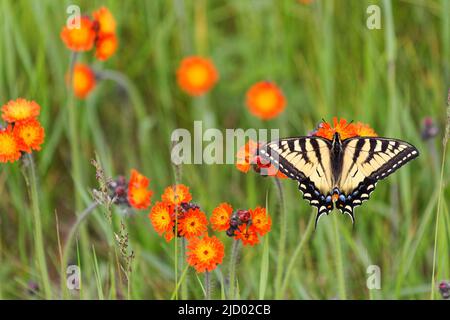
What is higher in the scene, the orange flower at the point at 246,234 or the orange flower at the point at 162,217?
the orange flower at the point at 162,217

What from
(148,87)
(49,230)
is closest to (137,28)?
(148,87)

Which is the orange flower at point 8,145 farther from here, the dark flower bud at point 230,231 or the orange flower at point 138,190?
the dark flower bud at point 230,231

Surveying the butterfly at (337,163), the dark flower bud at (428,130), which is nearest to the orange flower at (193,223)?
the butterfly at (337,163)

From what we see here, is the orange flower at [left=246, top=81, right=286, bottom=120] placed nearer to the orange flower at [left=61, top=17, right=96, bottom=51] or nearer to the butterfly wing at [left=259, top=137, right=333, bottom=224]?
the orange flower at [left=61, top=17, right=96, bottom=51]

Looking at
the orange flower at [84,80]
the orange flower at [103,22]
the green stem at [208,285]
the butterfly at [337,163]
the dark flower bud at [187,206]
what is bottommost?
the green stem at [208,285]

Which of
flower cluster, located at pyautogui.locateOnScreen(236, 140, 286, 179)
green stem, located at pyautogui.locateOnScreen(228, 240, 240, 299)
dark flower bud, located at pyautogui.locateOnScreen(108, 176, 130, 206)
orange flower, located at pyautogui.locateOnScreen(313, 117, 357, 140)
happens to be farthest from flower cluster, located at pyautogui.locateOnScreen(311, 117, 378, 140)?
dark flower bud, located at pyautogui.locateOnScreen(108, 176, 130, 206)

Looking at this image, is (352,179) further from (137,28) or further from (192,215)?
(137,28)
